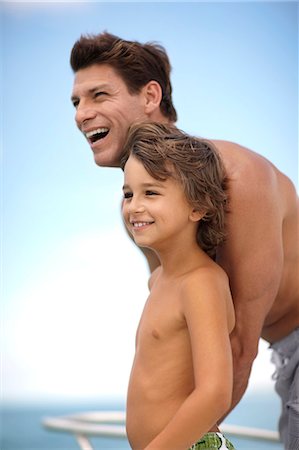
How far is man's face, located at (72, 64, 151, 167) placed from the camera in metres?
1.78

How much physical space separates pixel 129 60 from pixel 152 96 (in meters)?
0.10

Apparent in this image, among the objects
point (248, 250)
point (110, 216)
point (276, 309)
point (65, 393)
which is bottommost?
point (65, 393)

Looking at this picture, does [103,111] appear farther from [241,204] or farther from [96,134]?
[241,204]

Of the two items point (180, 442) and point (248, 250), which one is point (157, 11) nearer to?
point (248, 250)

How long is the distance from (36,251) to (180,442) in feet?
21.9

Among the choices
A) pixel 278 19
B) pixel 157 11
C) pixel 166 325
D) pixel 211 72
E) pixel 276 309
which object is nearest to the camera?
pixel 166 325

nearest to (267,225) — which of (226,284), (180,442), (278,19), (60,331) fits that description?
(226,284)

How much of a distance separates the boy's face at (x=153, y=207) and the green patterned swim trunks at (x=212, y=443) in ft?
1.23

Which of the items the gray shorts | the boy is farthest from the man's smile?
the gray shorts

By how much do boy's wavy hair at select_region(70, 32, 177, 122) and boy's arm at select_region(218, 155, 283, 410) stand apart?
0.38 m

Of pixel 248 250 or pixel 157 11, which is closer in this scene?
pixel 248 250

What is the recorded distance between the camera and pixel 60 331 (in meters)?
9.73

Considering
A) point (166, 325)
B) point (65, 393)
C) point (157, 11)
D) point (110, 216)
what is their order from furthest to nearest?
point (65, 393) < point (110, 216) < point (157, 11) < point (166, 325)

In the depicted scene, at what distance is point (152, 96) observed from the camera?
1864 millimetres
